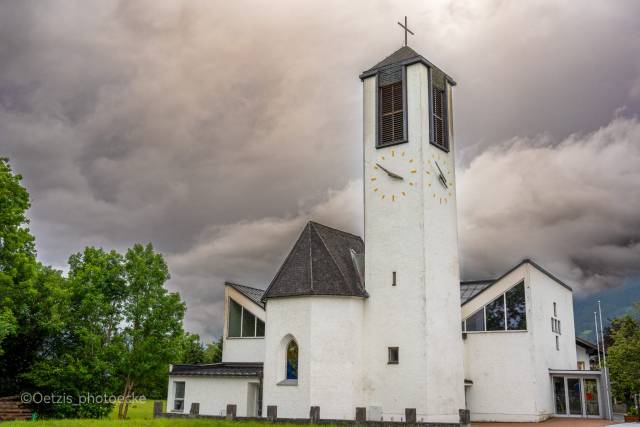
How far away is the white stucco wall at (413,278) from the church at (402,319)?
53mm

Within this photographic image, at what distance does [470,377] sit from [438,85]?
15.2 metres

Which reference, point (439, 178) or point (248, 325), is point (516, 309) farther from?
point (248, 325)

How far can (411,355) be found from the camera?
2686cm

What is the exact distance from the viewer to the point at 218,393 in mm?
30656

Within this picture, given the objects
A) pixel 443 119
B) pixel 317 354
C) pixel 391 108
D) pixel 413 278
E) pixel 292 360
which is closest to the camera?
pixel 317 354

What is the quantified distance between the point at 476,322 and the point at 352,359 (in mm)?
8806

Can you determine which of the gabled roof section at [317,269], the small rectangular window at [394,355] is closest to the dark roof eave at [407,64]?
the gabled roof section at [317,269]

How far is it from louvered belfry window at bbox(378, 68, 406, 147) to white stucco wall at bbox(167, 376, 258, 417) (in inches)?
528

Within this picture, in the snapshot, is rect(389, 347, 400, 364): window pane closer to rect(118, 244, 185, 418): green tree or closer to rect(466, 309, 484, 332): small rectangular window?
rect(466, 309, 484, 332): small rectangular window

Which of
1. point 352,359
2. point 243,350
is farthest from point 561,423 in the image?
point 243,350

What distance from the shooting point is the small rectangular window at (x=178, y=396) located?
3212 cm

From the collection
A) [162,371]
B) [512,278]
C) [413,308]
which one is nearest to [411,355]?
[413,308]

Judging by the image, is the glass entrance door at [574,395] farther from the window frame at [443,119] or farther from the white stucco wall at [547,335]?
the window frame at [443,119]

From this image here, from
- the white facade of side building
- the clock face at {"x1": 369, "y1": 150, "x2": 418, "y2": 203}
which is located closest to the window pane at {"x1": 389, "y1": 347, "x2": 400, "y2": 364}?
the white facade of side building
